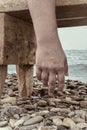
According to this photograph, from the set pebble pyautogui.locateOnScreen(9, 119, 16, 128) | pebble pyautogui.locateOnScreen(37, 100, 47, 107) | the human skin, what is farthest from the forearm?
pebble pyautogui.locateOnScreen(37, 100, 47, 107)

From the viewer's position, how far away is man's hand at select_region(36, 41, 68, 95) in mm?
955

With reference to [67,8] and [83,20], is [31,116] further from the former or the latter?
[83,20]

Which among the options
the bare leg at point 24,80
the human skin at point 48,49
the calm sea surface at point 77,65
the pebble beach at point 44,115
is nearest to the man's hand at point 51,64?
the human skin at point 48,49

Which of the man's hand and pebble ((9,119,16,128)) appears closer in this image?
the man's hand

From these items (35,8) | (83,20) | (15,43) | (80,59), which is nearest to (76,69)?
(80,59)

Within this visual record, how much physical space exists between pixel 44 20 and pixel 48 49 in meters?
0.10

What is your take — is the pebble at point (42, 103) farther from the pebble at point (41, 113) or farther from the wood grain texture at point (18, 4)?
the wood grain texture at point (18, 4)

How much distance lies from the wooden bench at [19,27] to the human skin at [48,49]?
30cm

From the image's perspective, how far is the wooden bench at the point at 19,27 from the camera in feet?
4.50

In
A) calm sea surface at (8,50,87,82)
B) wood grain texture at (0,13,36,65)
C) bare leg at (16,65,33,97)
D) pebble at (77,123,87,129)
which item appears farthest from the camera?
calm sea surface at (8,50,87,82)

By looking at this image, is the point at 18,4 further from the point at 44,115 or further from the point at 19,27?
the point at 44,115

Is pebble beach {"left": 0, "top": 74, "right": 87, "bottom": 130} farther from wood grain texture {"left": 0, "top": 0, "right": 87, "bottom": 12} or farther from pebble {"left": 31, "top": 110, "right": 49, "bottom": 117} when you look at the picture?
Result: wood grain texture {"left": 0, "top": 0, "right": 87, "bottom": 12}

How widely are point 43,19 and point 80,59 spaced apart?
3.74 meters

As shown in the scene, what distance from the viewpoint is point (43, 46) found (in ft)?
3.26
